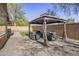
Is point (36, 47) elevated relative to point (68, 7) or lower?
lower

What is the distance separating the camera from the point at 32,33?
7.89 ft

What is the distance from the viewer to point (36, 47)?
239 centimetres

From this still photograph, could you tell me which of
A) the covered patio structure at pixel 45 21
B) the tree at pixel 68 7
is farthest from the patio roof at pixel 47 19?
the tree at pixel 68 7

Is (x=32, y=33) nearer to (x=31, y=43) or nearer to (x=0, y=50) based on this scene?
(x=31, y=43)

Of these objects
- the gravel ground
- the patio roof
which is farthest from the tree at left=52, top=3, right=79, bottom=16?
the gravel ground

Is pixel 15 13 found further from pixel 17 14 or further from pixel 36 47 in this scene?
pixel 36 47

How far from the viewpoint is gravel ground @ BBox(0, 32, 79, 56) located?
7.75 ft

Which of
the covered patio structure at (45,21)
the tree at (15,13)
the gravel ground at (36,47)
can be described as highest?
the tree at (15,13)

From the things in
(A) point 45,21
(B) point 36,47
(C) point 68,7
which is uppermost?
(C) point 68,7

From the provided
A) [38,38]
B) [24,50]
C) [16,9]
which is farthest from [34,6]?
[24,50]

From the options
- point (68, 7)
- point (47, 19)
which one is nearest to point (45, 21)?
point (47, 19)

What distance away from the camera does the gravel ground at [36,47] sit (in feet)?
7.75

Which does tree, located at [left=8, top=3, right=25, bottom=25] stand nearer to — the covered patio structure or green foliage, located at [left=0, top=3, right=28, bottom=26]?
green foliage, located at [left=0, top=3, right=28, bottom=26]

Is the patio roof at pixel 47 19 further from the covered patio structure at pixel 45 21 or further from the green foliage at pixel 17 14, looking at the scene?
the green foliage at pixel 17 14
